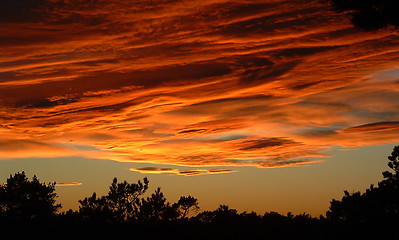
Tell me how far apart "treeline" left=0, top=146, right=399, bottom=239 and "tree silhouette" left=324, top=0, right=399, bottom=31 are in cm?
2041

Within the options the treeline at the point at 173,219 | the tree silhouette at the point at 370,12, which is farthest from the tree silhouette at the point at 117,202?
the tree silhouette at the point at 370,12

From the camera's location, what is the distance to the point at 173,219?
66125 mm

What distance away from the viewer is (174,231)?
36.5m

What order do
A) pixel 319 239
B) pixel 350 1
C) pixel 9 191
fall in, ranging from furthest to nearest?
pixel 9 191 → pixel 319 239 → pixel 350 1

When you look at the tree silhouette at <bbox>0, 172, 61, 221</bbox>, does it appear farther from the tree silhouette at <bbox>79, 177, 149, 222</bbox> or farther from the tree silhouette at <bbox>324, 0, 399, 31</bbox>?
the tree silhouette at <bbox>324, 0, 399, 31</bbox>

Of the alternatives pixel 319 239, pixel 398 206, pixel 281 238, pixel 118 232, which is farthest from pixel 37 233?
pixel 398 206

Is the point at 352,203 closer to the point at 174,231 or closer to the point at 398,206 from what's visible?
the point at 398,206

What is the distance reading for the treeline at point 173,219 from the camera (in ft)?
112

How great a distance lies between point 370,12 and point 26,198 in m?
69.2

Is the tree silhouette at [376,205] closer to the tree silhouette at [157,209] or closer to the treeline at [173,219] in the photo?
the treeline at [173,219]

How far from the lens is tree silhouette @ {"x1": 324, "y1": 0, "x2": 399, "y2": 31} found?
516 inches

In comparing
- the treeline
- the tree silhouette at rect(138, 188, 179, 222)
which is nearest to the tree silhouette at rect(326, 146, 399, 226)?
the treeline

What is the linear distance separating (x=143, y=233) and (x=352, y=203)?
98.4ft

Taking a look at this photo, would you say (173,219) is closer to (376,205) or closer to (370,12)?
(376,205)
